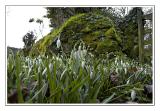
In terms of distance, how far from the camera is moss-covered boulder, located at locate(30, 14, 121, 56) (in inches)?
98.3

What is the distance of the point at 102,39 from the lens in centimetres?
257

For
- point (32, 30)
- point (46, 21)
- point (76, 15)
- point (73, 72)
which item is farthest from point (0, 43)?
point (76, 15)

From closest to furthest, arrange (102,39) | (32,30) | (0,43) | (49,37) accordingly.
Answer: (0,43) < (32,30) < (49,37) < (102,39)

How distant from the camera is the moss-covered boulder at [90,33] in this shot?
2.50m

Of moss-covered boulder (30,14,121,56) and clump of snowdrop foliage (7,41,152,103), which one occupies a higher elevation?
moss-covered boulder (30,14,121,56)

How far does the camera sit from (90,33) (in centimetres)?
→ 256

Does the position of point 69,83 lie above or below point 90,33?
below

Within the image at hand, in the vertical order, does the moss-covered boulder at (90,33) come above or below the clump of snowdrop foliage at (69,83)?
above

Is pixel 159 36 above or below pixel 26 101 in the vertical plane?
above

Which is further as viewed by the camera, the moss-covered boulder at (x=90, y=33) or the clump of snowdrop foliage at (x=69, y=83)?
the moss-covered boulder at (x=90, y=33)

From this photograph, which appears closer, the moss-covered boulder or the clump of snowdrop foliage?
the clump of snowdrop foliage

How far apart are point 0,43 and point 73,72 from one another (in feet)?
1.33

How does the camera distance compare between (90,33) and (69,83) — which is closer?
(69,83)

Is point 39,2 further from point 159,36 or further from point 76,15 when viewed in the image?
point 76,15
